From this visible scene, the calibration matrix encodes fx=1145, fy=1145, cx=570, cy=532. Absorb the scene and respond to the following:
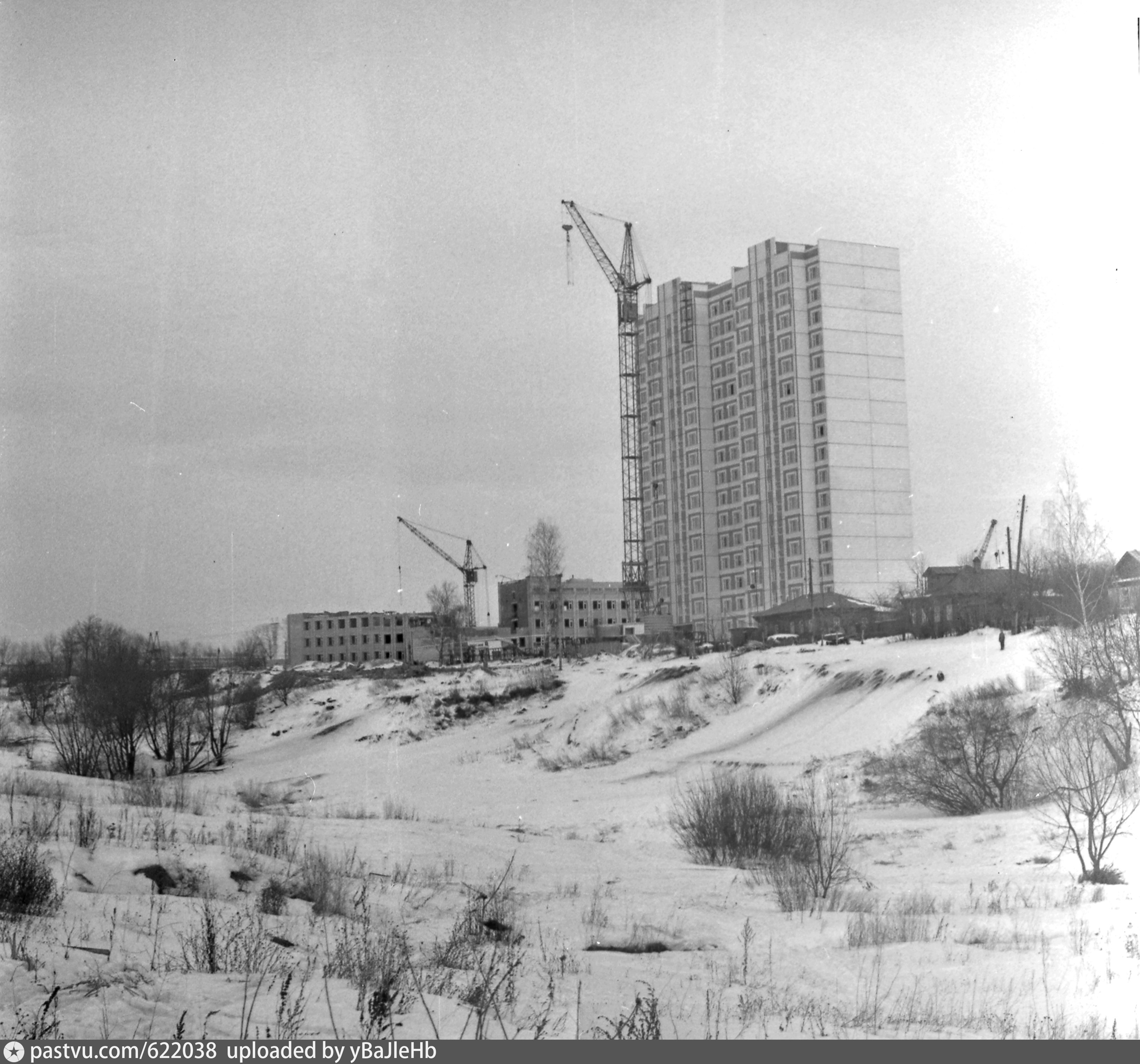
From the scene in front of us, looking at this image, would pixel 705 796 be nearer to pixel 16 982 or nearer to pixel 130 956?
pixel 130 956

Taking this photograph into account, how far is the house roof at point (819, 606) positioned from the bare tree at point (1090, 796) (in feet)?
139

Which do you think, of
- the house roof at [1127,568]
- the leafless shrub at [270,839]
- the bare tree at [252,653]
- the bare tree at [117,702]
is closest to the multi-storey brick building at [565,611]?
the bare tree at [252,653]

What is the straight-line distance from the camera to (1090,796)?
1503 centimetres

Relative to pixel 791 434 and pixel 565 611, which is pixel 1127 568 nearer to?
pixel 791 434

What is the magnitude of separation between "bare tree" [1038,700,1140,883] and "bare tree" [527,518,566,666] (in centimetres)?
4682

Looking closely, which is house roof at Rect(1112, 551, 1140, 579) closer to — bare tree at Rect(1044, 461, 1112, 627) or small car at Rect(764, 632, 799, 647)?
bare tree at Rect(1044, 461, 1112, 627)

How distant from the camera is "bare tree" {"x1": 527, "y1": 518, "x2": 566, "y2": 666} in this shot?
70250 millimetres

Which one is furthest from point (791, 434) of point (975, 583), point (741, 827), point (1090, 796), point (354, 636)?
point (1090, 796)

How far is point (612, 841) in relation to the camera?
20.2 metres

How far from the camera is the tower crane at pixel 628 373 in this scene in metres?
105

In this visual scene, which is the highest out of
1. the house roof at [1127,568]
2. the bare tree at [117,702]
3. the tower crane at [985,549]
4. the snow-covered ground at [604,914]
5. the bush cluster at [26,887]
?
the tower crane at [985,549]

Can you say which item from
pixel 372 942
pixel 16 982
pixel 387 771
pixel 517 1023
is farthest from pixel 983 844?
pixel 387 771

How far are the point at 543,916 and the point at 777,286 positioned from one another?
8531 centimetres

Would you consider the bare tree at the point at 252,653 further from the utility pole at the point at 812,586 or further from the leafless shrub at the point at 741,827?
the leafless shrub at the point at 741,827
